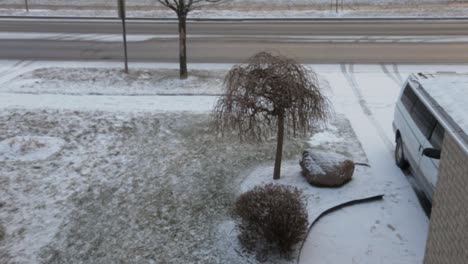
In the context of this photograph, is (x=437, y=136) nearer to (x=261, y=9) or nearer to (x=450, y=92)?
(x=450, y=92)

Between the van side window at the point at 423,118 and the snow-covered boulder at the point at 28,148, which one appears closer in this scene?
the van side window at the point at 423,118

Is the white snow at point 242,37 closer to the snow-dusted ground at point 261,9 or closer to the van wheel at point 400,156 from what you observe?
the snow-dusted ground at point 261,9

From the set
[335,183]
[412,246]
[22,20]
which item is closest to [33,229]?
[335,183]

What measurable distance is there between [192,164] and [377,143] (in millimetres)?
4174

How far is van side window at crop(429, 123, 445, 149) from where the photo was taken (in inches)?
311

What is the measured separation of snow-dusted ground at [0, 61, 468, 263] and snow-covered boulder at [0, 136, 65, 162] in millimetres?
207

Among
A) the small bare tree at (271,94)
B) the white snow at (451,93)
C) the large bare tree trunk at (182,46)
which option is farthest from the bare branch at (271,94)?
the large bare tree trunk at (182,46)

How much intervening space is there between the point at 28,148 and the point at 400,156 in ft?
25.0

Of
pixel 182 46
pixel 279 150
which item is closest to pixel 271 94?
pixel 279 150

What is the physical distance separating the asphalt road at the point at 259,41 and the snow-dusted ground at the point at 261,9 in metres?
2.24

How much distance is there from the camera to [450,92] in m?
7.69

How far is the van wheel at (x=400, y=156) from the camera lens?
9797mm

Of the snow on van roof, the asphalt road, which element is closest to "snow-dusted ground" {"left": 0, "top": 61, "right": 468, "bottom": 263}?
the snow on van roof

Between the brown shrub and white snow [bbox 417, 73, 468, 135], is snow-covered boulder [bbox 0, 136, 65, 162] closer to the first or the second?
the brown shrub
